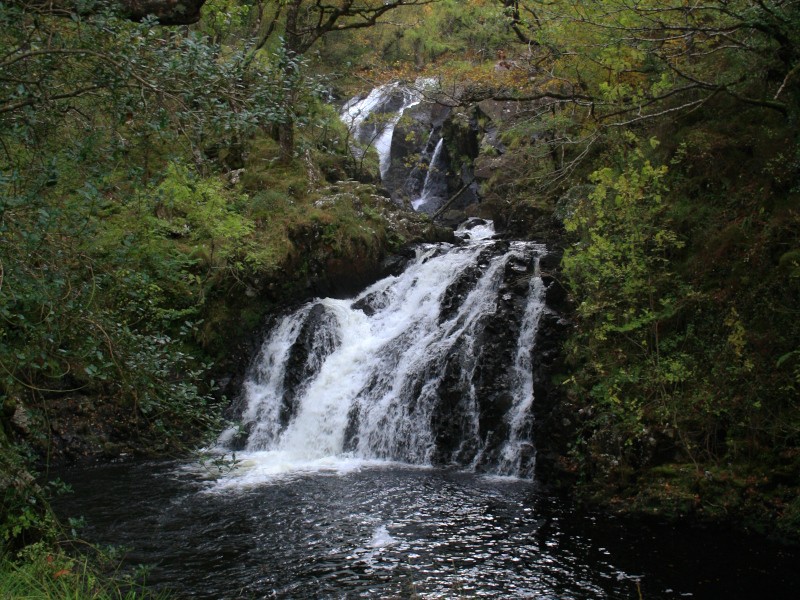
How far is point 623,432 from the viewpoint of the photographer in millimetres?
8805

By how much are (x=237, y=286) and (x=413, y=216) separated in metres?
6.24

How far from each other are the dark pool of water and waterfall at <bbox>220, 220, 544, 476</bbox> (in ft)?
4.36

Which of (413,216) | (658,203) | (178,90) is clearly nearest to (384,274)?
(413,216)

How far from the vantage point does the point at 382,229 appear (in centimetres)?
1681

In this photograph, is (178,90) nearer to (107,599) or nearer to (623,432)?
(107,599)

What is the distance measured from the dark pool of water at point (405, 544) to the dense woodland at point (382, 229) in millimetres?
744

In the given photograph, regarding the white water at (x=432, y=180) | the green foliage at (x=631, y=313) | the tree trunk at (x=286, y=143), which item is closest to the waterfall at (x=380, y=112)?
the white water at (x=432, y=180)

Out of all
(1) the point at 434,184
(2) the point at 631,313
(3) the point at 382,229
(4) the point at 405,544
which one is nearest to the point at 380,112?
(1) the point at 434,184

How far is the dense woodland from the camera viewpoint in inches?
167

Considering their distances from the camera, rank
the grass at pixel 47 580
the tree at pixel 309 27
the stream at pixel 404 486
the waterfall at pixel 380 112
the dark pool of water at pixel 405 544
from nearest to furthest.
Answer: the grass at pixel 47 580
the dark pool of water at pixel 405 544
the stream at pixel 404 486
the tree at pixel 309 27
the waterfall at pixel 380 112

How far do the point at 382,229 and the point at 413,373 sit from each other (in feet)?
18.6

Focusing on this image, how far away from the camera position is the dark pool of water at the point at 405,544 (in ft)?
21.2

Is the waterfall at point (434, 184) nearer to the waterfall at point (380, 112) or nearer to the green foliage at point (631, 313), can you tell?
the waterfall at point (380, 112)

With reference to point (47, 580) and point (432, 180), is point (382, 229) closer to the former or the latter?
point (432, 180)
